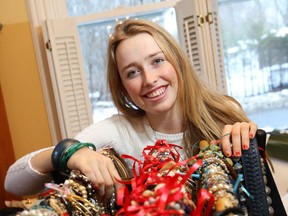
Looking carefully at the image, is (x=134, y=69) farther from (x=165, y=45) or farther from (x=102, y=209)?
(x=102, y=209)

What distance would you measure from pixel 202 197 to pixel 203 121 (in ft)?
1.53

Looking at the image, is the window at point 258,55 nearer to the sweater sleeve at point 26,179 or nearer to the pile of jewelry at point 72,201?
the sweater sleeve at point 26,179

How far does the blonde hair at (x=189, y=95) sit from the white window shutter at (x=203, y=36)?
0.86 meters

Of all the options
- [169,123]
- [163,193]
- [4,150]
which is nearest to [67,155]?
[163,193]

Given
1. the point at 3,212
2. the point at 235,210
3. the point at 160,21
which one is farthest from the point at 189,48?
the point at 235,210

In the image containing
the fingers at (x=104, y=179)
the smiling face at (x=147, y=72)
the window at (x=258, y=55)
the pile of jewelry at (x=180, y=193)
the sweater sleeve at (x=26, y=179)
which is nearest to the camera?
the pile of jewelry at (x=180, y=193)

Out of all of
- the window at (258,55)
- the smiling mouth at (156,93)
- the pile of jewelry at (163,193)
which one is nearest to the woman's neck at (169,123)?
the smiling mouth at (156,93)

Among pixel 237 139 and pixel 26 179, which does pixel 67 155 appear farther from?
pixel 237 139

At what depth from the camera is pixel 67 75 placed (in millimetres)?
1862

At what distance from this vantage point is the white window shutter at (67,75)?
1817 millimetres

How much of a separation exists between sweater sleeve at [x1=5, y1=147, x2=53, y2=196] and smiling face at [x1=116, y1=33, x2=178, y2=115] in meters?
0.32

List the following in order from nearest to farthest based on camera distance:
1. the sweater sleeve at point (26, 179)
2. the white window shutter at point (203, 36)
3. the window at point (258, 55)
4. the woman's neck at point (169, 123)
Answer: the sweater sleeve at point (26, 179) < the woman's neck at point (169, 123) < the white window shutter at point (203, 36) < the window at point (258, 55)

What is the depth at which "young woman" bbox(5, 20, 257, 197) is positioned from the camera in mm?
807

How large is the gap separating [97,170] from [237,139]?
0.86 ft
